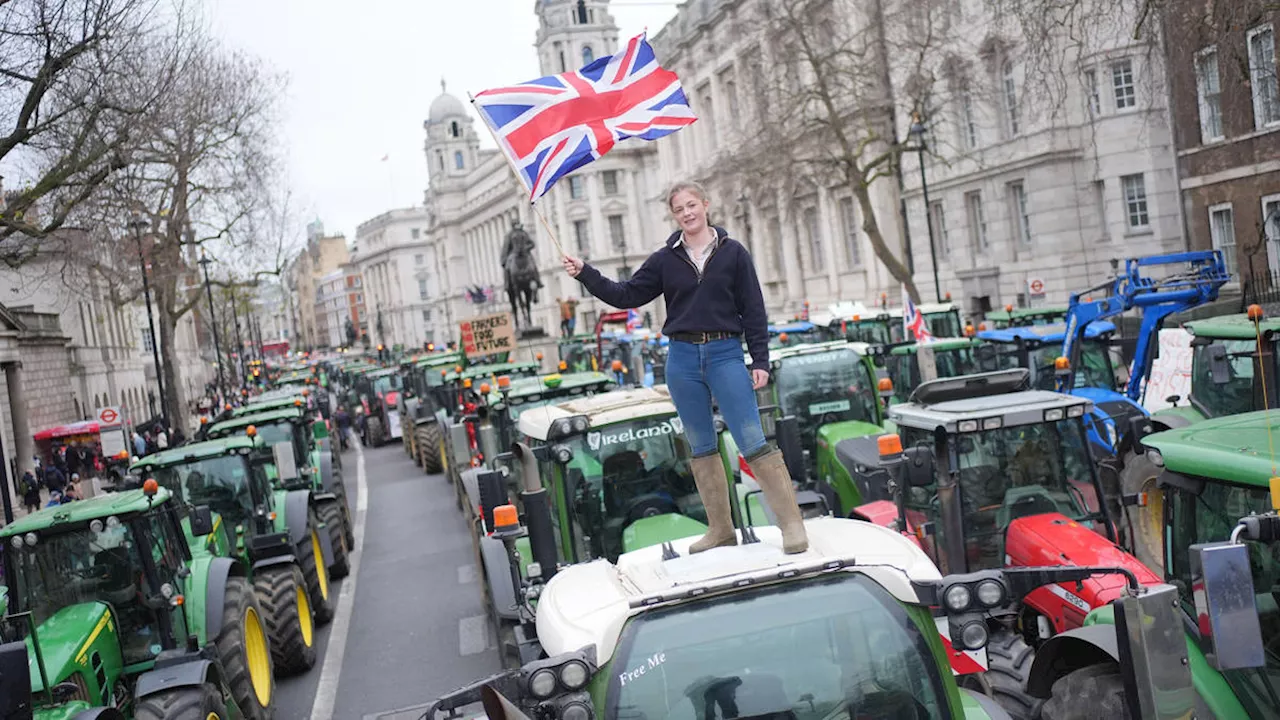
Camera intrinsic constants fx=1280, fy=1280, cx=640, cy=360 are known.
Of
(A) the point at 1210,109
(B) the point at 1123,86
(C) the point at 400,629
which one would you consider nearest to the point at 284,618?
(C) the point at 400,629

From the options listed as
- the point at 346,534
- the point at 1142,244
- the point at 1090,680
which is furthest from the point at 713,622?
the point at 1142,244

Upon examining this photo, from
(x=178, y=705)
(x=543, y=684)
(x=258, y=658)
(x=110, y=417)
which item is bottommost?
(x=258, y=658)

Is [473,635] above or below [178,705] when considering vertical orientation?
below

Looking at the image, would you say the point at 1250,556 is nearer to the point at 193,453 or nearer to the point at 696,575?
the point at 696,575

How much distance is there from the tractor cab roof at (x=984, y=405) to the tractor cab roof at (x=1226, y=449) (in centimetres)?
316

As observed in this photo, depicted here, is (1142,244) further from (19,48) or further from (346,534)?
(19,48)

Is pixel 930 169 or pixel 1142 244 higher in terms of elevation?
pixel 930 169

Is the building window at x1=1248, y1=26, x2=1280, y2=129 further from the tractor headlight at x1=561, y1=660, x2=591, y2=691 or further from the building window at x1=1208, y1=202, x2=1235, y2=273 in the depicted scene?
the tractor headlight at x1=561, y1=660, x2=591, y2=691

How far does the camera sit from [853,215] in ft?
178

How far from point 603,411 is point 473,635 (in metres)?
5.38

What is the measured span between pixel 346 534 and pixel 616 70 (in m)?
13.7

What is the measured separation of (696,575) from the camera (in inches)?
181

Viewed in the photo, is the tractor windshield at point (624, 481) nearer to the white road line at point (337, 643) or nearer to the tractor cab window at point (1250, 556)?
the white road line at point (337, 643)

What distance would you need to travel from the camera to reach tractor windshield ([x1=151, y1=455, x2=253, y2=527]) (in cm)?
1388
